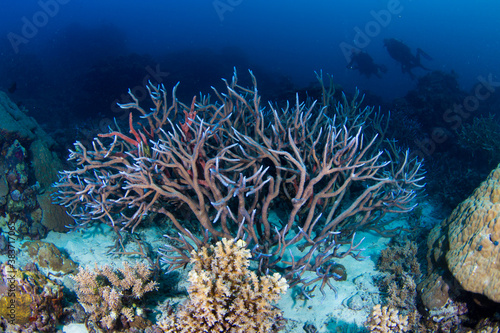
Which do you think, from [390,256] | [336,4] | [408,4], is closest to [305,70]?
[390,256]

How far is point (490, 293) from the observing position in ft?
7.73

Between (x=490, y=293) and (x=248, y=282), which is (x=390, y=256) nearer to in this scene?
(x=490, y=293)

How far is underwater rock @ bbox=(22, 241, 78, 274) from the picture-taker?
3.35 meters

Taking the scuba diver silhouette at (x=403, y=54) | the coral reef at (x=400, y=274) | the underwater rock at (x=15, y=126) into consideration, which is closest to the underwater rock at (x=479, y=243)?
the coral reef at (x=400, y=274)

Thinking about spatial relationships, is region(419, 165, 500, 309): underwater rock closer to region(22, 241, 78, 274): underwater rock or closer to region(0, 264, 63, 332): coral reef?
region(0, 264, 63, 332): coral reef

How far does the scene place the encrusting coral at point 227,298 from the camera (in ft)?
7.04

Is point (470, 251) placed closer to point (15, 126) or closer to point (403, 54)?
point (15, 126)

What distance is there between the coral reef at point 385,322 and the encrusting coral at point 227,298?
3.13 ft

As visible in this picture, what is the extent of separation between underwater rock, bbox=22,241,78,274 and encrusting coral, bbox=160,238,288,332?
A: 1962 millimetres

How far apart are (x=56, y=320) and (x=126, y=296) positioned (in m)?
0.76

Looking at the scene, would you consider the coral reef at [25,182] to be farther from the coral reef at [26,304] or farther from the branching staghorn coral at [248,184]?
the coral reef at [26,304]

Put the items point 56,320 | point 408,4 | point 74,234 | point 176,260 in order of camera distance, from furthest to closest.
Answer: point 408,4 → point 74,234 → point 176,260 → point 56,320

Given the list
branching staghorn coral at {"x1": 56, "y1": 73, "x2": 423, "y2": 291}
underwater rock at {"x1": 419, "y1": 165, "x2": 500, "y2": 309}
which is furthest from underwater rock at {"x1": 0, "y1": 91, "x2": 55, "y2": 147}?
underwater rock at {"x1": 419, "y1": 165, "x2": 500, "y2": 309}

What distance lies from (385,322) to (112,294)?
8.60 ft
